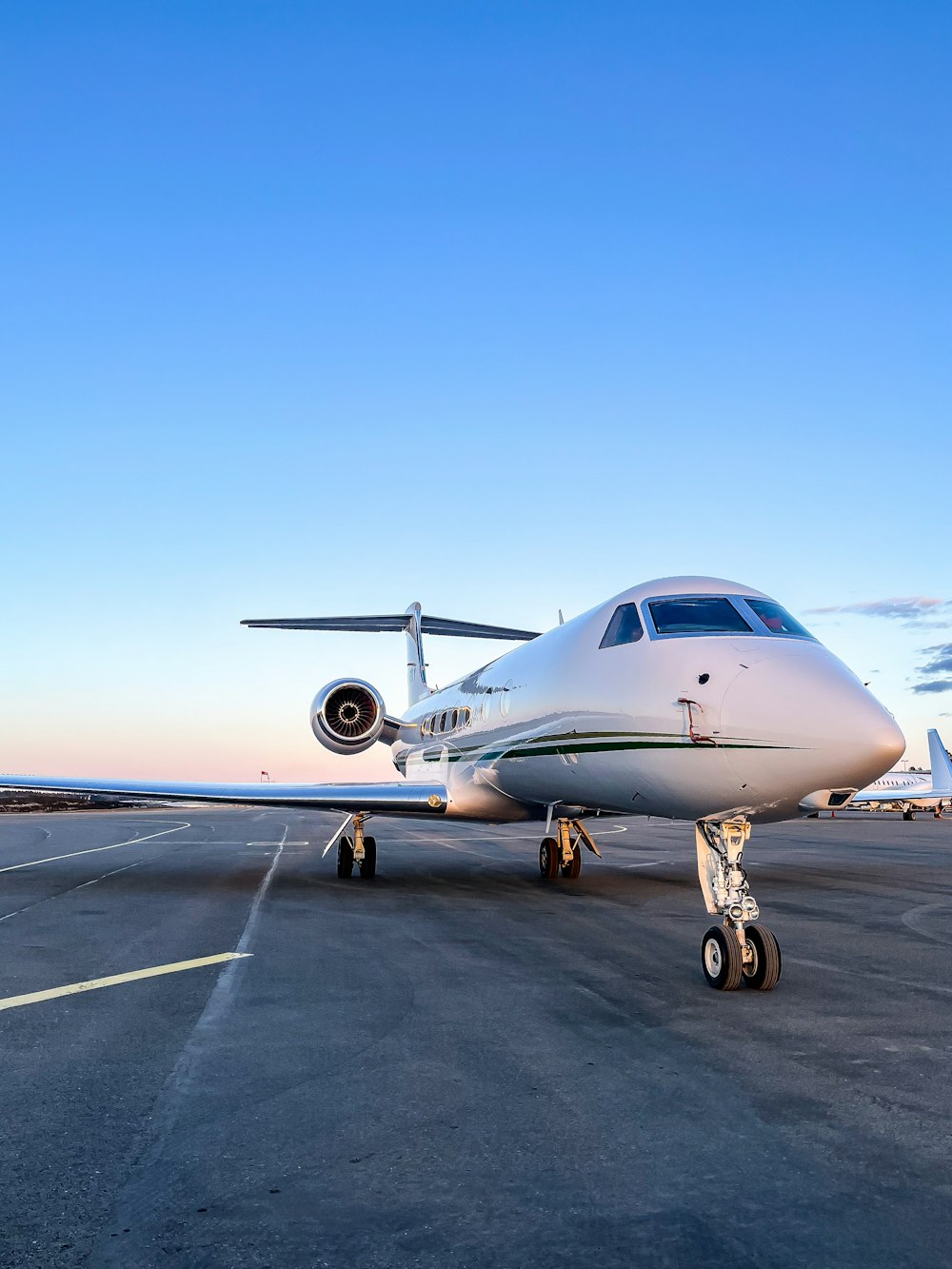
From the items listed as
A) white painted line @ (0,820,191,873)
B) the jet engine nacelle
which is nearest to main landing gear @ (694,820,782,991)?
the jet engine nacelle

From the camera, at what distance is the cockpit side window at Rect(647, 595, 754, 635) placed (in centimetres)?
788

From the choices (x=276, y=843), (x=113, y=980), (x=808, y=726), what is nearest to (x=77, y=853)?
(x=276, y=843)

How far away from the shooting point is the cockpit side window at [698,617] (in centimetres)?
788

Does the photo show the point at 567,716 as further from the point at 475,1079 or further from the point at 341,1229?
the point at 341,1229

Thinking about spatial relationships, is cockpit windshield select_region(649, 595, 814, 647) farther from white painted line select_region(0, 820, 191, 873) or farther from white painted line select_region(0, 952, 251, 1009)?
white painted line select_region(0, 820, 191, 873)

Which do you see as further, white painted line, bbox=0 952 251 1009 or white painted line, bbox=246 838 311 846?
white painted line, bbox=246 838 311 846

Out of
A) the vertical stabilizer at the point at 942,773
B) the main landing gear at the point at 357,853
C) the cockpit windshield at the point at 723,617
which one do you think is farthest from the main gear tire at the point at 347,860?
the vertical stabilizer at the point at 942,773

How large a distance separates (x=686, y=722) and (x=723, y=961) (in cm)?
174

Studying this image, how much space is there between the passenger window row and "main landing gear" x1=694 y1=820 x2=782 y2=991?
23.2 feet

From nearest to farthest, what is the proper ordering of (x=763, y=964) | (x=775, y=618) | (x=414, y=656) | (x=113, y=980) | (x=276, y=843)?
(x=763, y=964) < (x=113, y=980) < (x=775, y=618) < (x=276, y=843) < (x=414, y=656)

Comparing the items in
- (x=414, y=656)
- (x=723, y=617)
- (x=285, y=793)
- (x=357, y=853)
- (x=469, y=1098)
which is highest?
(x=414, y=656)

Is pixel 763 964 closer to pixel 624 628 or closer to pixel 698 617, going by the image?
pixel 698 617

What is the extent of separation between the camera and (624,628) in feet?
29.7

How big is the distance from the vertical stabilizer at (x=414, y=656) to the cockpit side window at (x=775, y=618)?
18.1 meters
